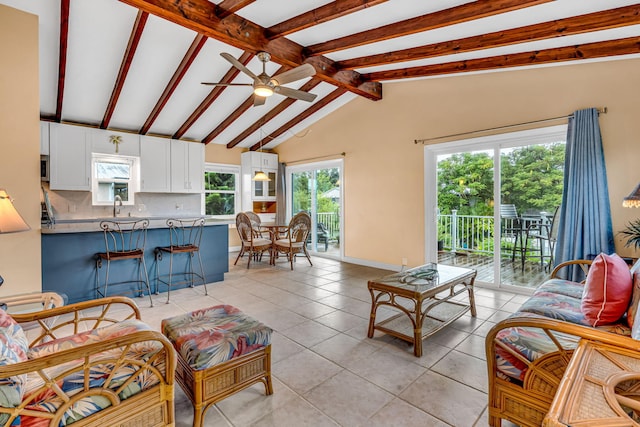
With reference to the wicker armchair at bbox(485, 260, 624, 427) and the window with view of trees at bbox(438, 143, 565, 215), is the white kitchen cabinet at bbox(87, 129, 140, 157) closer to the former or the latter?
the window with view of trees at bbox(438, 143, 565, 215)

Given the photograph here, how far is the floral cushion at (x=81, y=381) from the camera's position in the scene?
1246 mm

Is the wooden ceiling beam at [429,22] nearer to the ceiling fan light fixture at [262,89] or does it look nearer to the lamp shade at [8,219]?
the ceiling fan light fixture at [262,89]

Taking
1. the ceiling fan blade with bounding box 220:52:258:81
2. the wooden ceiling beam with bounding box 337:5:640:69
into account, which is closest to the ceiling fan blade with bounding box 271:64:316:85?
the ceiling fan blade with bounding box 220:52:258:81

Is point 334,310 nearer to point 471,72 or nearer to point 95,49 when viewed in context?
point 471,72

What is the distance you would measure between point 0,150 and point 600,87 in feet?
20.6

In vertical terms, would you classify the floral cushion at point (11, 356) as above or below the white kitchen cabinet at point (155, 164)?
below

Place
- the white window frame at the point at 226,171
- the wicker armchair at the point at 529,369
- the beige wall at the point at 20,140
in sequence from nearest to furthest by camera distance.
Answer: the wicker armchair at the point at 529,369
the beige wall at the point at 20,140
the white window frame at the point at 226,171

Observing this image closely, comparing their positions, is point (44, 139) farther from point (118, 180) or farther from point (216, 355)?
point (216, 355)

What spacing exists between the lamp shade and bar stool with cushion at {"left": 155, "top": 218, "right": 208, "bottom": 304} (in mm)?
2121

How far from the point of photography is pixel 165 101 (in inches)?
200

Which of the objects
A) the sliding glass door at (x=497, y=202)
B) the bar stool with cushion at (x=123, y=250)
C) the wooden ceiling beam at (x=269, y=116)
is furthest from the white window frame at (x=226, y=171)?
the sliding glass door at (x=497, y=202)

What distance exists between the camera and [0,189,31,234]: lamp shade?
1.98 meters

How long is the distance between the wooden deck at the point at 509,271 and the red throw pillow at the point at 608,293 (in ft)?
8.33

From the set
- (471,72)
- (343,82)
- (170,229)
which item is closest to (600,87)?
(471,72)
